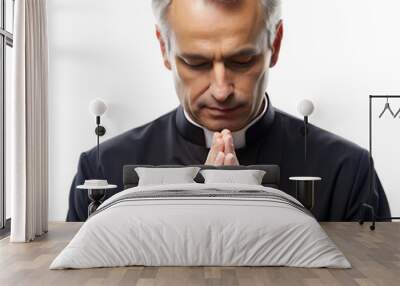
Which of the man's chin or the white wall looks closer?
the man's chin

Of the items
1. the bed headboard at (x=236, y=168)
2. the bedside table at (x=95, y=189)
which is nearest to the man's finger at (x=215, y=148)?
the bed headboard at (x=236, y=168)

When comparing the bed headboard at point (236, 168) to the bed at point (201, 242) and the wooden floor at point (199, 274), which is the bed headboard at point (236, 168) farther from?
the bed at point (201, 242)

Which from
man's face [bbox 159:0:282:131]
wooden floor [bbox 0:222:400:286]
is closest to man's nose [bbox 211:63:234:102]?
man's face [bbox 159:0:282:131]

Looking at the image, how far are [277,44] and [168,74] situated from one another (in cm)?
138

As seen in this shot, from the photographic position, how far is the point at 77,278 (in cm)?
441

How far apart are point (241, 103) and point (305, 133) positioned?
2.87ft

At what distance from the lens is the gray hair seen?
751 cm

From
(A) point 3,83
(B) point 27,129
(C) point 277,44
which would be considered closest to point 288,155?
(C) point 277,44

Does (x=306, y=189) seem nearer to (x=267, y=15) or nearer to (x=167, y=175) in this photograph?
(x=167, y=175)

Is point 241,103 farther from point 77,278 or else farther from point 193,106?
point 77,278

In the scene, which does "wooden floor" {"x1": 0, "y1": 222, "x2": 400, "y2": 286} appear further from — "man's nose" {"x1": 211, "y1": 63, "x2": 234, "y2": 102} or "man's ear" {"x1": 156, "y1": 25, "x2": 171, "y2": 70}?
"man's ear" {"x1": 156, "y1": 25, "x2": 171, "y2": 70}

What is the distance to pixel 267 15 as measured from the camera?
7512mm

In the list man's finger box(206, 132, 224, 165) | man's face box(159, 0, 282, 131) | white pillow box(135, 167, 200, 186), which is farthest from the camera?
man's finger box(206, 132, 224, 165)

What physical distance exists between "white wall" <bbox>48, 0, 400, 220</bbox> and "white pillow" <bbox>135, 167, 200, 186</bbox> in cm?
87
